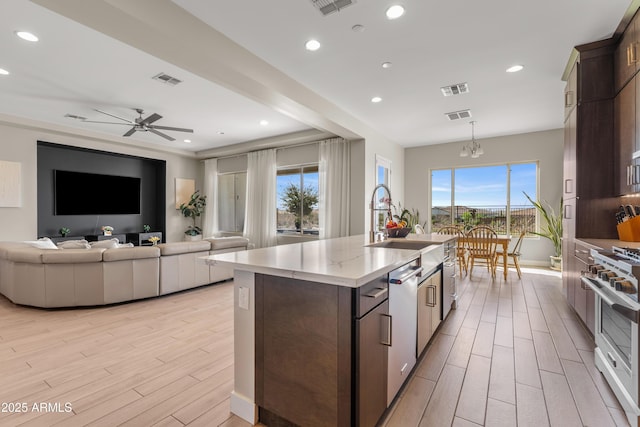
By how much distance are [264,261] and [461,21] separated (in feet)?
8.92

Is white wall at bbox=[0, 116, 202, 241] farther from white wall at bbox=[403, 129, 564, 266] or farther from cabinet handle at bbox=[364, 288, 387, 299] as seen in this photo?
white wall at bbox=[403, 129, 564, 266]

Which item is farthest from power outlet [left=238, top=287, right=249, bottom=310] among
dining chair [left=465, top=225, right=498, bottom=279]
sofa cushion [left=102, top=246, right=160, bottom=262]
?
dining chair [left=465, top=225, right=498, bottom=279]

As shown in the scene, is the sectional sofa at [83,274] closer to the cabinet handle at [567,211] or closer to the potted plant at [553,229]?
the cabinet handle at [567,211]

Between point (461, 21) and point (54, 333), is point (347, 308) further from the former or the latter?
point (54, 333)

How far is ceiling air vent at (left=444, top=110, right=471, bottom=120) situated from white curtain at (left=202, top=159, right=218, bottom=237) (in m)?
6.03

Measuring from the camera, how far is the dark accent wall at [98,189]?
5.95 metres

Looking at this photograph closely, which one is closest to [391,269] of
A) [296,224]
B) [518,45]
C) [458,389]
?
[458,389]

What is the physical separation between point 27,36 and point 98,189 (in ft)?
15.2

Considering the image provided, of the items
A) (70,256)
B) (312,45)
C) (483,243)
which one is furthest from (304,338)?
(483,243)

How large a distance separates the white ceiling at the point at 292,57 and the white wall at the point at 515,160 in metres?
1.03

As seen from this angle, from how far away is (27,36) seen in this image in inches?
112

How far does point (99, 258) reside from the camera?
3613 mm

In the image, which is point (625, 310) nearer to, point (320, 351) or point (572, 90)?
point (320, 351)

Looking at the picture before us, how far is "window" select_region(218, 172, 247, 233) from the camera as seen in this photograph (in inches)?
311
